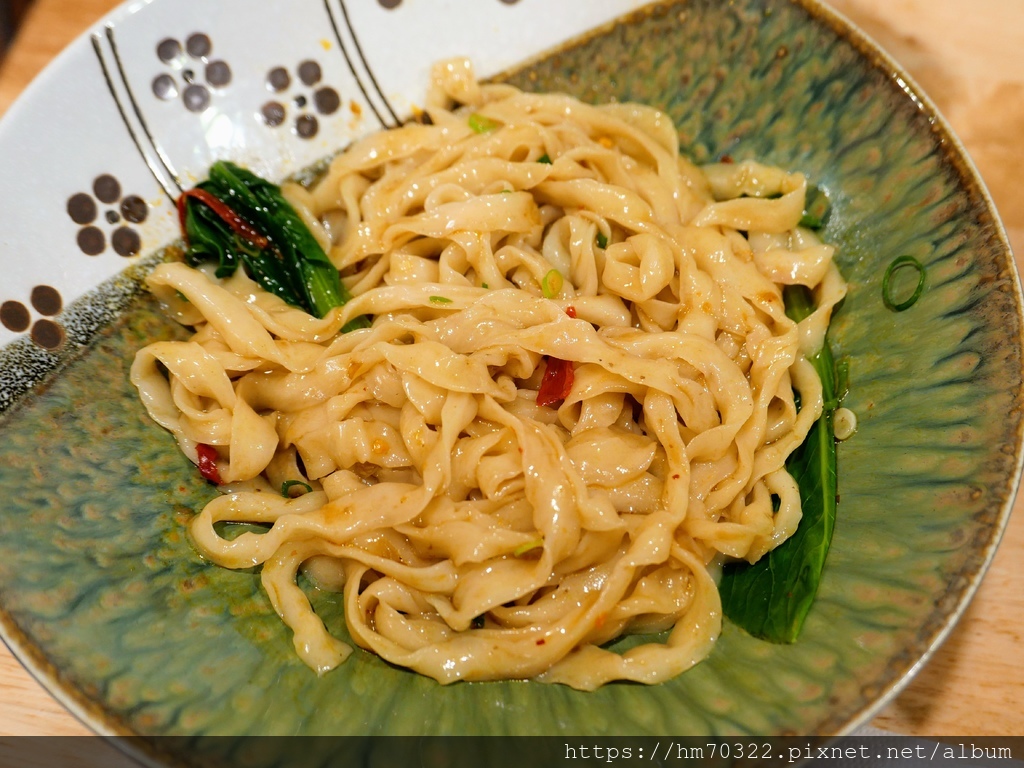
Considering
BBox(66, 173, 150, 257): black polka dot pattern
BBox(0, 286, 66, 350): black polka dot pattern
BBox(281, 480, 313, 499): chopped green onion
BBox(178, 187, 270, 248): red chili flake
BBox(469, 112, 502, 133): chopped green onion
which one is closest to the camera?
BBox(0, 286, 66, 350): black polka dot pattern

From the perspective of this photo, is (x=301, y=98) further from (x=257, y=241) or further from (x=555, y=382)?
(x=555, y=382)

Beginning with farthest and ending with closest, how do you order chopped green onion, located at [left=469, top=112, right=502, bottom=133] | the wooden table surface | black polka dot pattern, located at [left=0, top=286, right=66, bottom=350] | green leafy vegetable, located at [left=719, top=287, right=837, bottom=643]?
chopped green onion, located at [left=469, top=112, right=502, bottom=133] → black polka dot pattern, located at [left=0, top=286, right=66, bottom=350] → the wooden table surface → green leafy vegetable, located at [left=719, top=287, right=837, bottom=643]

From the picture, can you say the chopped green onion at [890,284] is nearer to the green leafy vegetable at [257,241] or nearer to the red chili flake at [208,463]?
the green leafy vegetable at [257,241]

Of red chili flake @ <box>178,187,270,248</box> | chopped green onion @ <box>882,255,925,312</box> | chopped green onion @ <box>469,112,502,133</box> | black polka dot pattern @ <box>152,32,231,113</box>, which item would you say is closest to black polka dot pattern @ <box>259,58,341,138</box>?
black polka dot pattern @ <box>152,32,231,113</box>

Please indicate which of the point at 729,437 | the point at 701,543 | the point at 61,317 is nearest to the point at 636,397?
the point at 729,437

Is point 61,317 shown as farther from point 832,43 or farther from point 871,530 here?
point 832,43

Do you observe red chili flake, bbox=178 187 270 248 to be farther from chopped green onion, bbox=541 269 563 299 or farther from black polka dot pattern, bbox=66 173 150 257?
chopped green onion, bbox=541 269 563 299
